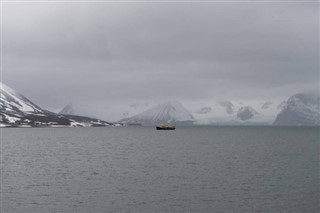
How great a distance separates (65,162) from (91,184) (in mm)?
38796

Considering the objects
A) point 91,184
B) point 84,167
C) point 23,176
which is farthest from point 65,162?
point 91,184

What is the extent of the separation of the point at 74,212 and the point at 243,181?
3631cm

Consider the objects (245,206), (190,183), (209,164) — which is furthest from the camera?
(209,164)

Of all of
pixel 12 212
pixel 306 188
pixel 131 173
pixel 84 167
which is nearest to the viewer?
pixel 12 212

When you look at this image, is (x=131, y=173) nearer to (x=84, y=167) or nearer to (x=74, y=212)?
(x=84, y=167)

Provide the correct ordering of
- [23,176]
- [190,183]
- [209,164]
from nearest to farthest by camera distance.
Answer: [190,183]
[23,176]
[209,164]

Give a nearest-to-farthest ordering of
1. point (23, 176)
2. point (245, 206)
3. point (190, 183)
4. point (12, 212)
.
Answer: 1. point (12, 212)
2. point (245, 206)
3. point (190, 183)
4. point (23, 176)

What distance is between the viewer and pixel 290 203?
55125 mm

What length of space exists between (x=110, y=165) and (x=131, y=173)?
16.2 meters

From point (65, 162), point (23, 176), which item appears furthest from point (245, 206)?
point (65, 162)

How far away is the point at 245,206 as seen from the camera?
53.5 m

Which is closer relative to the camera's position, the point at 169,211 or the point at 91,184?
the point at 169,211

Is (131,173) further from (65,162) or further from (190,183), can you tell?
(65,162)

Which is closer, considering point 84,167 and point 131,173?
point 131,173
